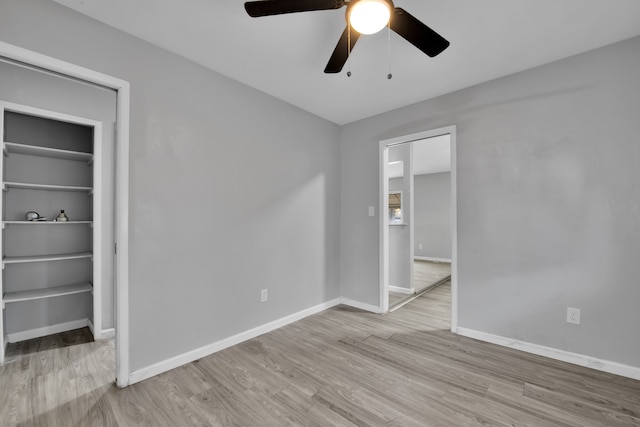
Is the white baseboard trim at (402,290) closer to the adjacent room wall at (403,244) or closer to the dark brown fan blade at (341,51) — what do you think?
the adjacent room wall at (403,244)

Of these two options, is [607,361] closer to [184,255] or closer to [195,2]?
[184,255]

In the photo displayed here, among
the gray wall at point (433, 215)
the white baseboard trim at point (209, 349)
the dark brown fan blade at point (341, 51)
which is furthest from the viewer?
the gray wall at point (433, 215)

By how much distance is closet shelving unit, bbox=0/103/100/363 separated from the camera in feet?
8.19

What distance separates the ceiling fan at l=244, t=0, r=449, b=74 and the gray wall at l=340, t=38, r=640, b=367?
147 centimetres

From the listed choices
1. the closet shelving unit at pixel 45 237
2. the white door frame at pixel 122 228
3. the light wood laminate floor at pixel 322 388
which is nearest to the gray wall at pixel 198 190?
the white door frame at pixel 122 228

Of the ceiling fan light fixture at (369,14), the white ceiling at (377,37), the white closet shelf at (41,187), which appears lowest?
the white closet shelf at (41,187)

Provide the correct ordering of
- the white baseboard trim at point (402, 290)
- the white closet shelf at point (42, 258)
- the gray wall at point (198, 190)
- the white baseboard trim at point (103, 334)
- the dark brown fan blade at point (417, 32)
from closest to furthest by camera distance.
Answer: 1. the dark brown fan blade at point (417, 32)
2. the gray wall at point (198, 190)
3. the white closet shelf at point (42, 258)
4. the white baseboard trim at point (103, 334)
5. the white baseboard trim at point (402, 290)

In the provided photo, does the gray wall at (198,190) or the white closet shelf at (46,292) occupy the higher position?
the gray wall at (198,190)

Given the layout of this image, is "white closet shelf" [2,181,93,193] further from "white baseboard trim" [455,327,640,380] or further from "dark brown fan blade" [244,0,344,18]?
"white baseboard trim" [455,327,640,380]

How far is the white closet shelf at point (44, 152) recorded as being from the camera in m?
2.43

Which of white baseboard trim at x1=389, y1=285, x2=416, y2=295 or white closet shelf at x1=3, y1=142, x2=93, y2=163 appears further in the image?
white baseboard trim at x1=389, y1=285, x2=416, y2=295

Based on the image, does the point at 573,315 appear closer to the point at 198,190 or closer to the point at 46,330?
the point at 198,190

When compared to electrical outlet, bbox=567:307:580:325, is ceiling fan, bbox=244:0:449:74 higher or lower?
higher

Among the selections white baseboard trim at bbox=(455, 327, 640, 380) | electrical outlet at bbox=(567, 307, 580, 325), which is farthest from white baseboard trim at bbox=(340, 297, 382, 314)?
electrical outlet at bbox=(567, 307, 580, 325)
